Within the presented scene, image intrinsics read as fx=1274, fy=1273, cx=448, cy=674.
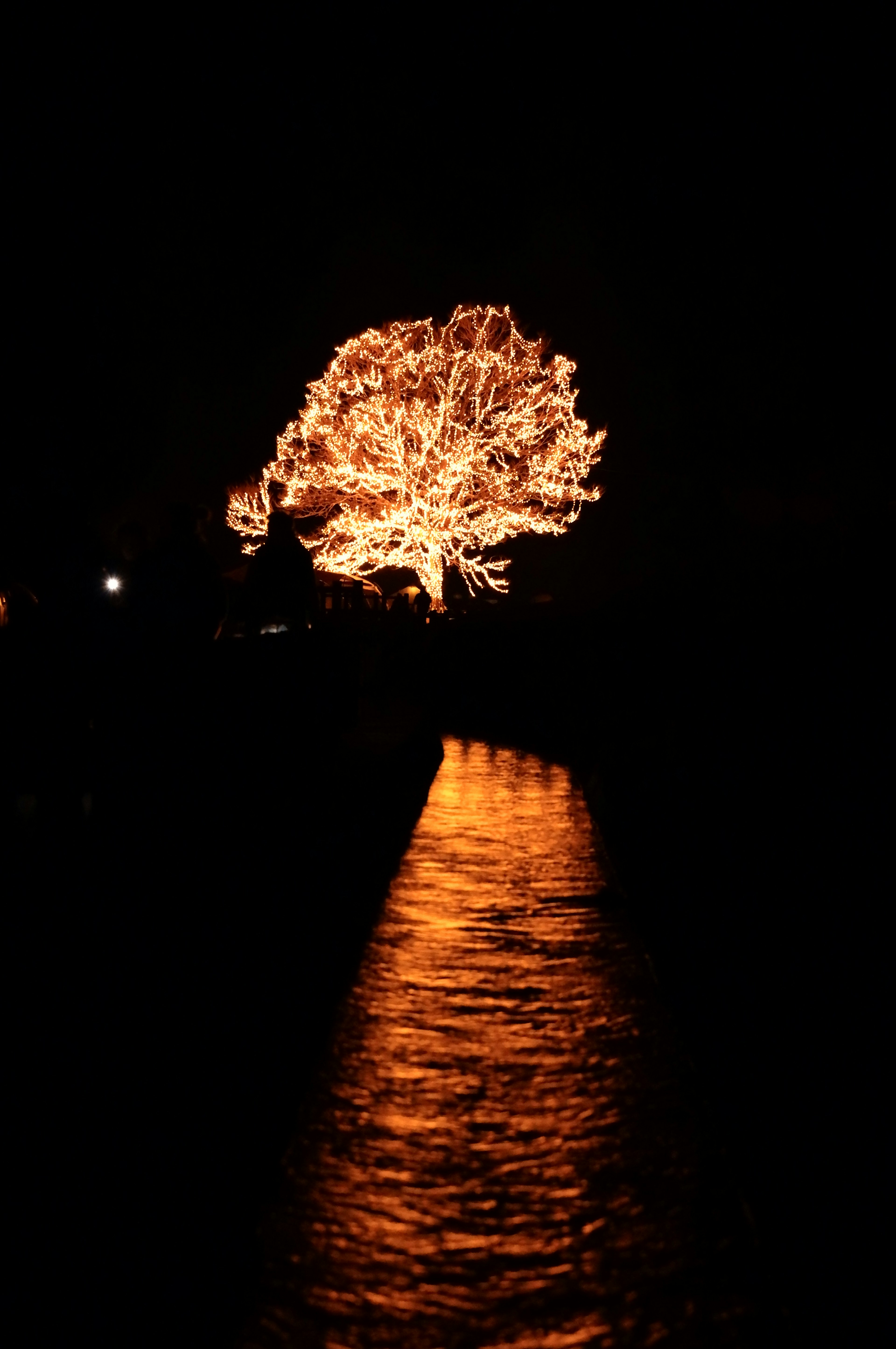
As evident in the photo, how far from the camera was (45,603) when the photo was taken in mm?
5617

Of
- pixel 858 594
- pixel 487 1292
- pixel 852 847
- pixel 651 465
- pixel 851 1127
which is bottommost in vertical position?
pixel 487 1292

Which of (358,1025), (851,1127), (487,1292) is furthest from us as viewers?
(358,1025)

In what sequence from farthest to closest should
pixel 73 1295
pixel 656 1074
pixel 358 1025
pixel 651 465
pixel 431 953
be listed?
pixel 651 465, pixel 431 953, pixel 358 1025, pixel 656 1074, pixel 73 1295

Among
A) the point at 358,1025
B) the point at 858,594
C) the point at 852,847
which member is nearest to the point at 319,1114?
the point at 358,1025

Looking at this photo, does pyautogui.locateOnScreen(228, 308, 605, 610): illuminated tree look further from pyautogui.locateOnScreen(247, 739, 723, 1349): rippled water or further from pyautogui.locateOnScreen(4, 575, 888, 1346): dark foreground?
pyautogui.locateOnScreen(247, 739, 723, 1349): rippled water

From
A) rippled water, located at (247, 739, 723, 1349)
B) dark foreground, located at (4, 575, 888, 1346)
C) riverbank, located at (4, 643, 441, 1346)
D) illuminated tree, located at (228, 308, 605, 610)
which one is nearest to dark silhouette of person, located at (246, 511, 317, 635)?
dark foreground, located at (4, 575, 888, 1346)

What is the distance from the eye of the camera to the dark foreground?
2.57m

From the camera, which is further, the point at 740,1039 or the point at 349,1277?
the point at 740,1039

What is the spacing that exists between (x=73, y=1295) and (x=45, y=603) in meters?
3.77

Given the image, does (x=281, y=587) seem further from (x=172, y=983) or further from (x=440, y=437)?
(x=440, y=437)

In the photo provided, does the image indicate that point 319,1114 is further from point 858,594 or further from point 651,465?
point 651,465

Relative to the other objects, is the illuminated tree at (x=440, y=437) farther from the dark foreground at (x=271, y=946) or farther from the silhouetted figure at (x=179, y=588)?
the dark foreground at (x=271, y=946)

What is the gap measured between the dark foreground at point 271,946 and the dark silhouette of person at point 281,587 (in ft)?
4.39

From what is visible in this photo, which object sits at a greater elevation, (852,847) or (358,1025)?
(852,847)
